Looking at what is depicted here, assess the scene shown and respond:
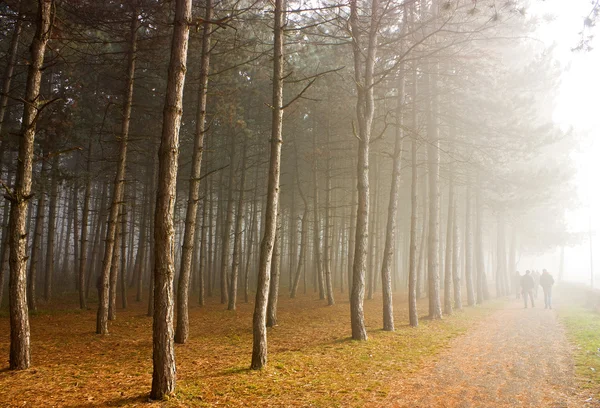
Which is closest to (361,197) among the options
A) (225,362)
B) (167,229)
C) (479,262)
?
(225,362)

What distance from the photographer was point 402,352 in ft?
30.0

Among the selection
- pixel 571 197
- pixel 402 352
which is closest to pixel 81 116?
pixel 402 352

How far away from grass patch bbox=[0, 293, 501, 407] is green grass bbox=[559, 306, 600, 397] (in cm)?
281

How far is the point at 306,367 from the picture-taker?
7559 mm

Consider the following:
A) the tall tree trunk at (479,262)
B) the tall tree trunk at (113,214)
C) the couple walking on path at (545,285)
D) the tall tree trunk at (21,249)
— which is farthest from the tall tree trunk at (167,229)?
Result: the couple walking on path at (545,285)

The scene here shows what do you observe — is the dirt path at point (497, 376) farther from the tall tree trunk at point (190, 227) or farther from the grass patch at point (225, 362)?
the tall tree trunk at point (190, 227)

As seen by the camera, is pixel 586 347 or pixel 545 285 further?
pixel 545 285

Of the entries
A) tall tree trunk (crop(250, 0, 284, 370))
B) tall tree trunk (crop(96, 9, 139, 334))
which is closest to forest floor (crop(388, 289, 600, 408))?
tall tree trunk (crop(250, 0, 284, 370))

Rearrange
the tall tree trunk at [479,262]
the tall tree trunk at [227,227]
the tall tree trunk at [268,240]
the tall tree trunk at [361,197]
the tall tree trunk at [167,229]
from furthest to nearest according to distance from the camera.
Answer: the tall tree trunk at [479,262] < the tall tree trunk at [227,227] < the tall tree trunk at [361,197] < the tall tree trunk at [268,240] < the tall tree trunk at [167,229]

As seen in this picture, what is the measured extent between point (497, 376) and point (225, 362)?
17.3ft

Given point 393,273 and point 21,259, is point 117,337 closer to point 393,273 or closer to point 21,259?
point 21,259

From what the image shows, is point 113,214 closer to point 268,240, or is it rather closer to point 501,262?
point 268,240

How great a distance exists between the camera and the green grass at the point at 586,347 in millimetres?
6945

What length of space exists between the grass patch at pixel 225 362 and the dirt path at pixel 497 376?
45cm
